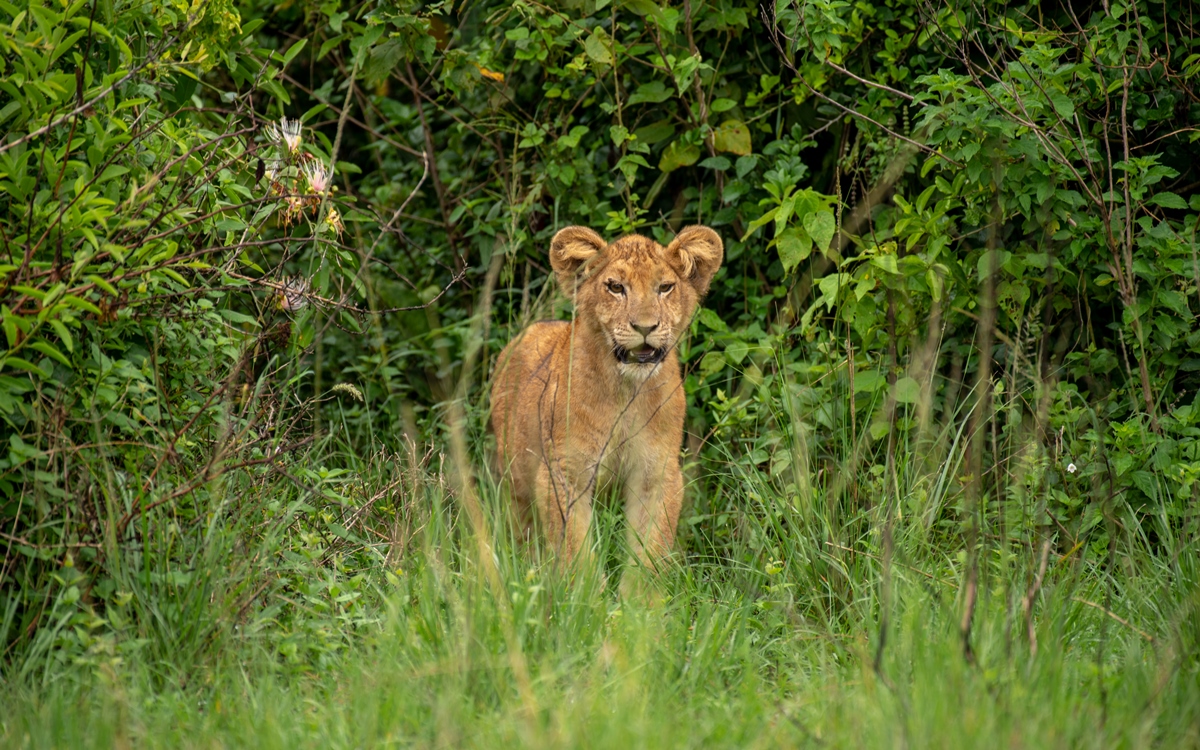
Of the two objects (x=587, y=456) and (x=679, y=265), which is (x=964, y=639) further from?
(x=679, y=265)

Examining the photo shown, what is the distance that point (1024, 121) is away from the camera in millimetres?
4961

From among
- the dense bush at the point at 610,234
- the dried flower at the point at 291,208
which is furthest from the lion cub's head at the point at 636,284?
the dried flower at the point at 291,208

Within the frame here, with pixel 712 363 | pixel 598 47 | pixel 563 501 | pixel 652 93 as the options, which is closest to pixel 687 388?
pixel 712 363

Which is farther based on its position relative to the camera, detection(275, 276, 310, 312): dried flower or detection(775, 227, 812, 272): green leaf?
detection(775, 227, 812, 272): green leaf

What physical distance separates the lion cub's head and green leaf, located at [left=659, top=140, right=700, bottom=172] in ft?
3.26

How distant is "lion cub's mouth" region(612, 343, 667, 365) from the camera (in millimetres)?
5445

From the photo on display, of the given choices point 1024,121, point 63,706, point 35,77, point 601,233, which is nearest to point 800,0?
point 1024,121

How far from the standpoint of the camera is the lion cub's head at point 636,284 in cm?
543

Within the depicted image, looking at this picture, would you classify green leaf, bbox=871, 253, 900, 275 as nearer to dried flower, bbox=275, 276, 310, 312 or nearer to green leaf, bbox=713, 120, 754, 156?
green leaf, bbox=713, 120, 754, 156

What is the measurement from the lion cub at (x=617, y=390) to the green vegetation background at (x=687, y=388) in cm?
25

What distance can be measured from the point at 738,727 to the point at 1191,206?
3297mm

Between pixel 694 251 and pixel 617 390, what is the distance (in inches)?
29.1

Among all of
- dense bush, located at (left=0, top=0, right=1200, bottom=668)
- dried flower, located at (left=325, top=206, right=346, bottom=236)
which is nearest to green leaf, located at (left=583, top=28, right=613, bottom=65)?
dense bush, located at (left=0, top=0, right=1200, bottom=668)

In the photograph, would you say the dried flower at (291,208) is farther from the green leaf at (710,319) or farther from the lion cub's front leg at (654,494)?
the green leaf at (710,319)
